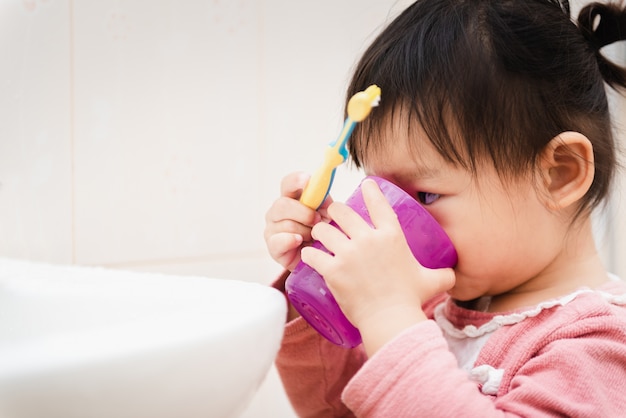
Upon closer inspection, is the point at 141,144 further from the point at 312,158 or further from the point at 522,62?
the point at 522,62

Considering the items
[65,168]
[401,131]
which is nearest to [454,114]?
[401,131]

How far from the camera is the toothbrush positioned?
570 millimetres

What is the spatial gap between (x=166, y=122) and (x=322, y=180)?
376mm

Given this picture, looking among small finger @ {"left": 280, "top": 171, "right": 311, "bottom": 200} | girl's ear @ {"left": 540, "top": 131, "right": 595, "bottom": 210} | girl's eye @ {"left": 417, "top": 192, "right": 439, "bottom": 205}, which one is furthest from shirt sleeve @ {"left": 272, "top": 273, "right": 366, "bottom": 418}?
girl's ear @ {"left": 540, "top": 131, "right": 595, "bottom": 210}

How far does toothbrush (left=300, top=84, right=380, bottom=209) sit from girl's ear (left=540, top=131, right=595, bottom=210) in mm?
214

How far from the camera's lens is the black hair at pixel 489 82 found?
2.22 feet

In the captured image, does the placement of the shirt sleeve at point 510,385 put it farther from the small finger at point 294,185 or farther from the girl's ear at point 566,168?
the small finger at point 294,185

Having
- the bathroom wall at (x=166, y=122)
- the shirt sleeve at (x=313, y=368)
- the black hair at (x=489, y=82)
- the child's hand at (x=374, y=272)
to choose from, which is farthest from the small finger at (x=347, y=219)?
the bathroom wall at (x=166, y=122)

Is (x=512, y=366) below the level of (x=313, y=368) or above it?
above

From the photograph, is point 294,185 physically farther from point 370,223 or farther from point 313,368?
point 313,368

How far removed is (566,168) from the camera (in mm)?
714

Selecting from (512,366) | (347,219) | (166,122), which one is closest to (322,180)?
(347,219)

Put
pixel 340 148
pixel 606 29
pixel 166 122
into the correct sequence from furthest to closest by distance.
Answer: pixel 166 122 → pixel 606 29 → pixel 340 148

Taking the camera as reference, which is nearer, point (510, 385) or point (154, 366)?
point (154, 366)
